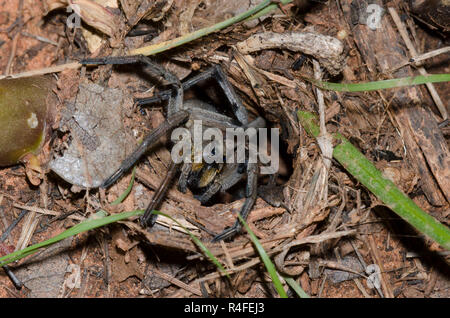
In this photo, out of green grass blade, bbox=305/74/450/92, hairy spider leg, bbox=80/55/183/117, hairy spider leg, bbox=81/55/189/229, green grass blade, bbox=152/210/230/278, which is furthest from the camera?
hairy spider leg, bbox=80/55/183/117

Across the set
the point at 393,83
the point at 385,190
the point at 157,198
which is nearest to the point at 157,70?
the point at 157,198

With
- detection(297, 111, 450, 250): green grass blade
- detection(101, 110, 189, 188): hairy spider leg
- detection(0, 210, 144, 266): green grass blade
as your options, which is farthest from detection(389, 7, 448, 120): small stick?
detection(0, 210, 144, 266): green grass blade

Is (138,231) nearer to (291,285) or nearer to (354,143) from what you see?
(291,285)

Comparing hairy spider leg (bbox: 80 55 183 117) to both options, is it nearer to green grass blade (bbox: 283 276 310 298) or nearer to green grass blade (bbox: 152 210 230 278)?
green grass blade (bbox: 152 210 230 278)

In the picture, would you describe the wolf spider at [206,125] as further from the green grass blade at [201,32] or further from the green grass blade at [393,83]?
the green grass blade at [393,83]

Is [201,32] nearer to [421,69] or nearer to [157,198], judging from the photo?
[157,198]

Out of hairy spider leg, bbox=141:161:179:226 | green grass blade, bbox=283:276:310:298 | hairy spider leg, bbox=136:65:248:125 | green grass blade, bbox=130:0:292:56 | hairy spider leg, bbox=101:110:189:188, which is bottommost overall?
green grass blade, bbox=283:276:310:298

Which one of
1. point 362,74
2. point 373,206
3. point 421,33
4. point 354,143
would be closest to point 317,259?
point 373,206
